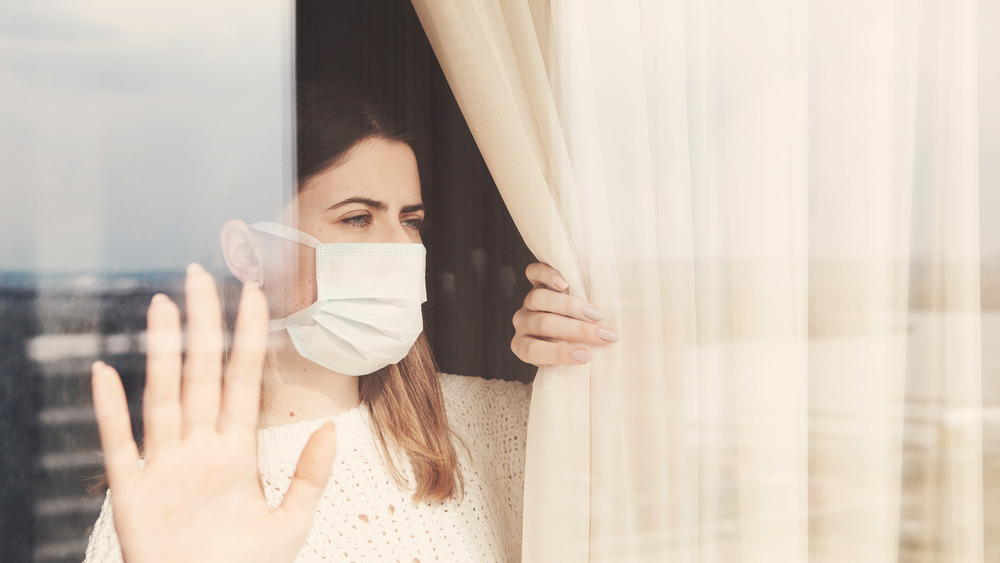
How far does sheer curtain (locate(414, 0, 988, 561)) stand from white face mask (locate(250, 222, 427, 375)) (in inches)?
8.0

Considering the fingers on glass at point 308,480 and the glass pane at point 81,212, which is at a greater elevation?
the glass pane at point 81,212

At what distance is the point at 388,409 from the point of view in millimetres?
1071

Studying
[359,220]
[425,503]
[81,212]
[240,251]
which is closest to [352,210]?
[359,220]

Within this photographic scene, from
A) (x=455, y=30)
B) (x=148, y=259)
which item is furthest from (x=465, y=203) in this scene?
(x=148, y=259)

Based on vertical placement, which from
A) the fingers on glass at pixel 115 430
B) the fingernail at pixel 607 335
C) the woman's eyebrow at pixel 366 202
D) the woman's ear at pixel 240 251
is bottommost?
the fingers on glass at pixel 115 430

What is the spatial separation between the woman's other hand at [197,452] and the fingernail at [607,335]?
0.42 metres

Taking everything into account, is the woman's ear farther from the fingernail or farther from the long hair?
the fingernail

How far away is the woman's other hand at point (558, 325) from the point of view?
894 millimetres

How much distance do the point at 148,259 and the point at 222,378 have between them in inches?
6.1

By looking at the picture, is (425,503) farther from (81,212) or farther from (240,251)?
(81,212)

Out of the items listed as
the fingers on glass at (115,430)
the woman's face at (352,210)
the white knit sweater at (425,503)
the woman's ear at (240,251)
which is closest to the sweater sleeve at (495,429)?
the white knit sweater at (425,503)

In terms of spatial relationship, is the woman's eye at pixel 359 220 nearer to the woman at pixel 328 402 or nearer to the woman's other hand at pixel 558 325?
the woman at pixel 328 402

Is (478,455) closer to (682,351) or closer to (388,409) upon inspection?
(388,409)

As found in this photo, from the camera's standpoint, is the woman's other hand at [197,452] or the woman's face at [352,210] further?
the woman's face at [352,210]
